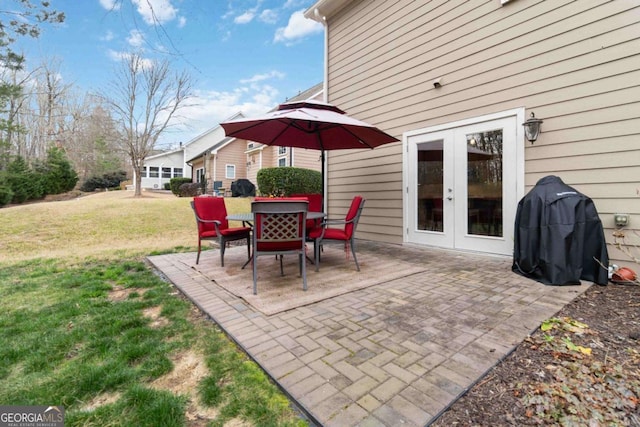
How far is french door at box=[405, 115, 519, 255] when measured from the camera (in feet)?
13.6

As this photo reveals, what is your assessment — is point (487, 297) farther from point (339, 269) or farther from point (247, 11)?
point (247, 11)

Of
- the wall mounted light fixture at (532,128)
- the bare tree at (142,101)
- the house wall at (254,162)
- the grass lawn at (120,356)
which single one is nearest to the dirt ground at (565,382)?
the grass lawn at (120,356)

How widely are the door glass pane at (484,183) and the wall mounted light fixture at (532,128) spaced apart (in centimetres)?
38

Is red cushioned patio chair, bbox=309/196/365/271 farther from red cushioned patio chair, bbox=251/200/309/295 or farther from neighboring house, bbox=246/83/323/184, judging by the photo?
neighboring house, bbox=246/83/323/184

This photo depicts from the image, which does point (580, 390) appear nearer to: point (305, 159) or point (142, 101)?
point (305, 159)

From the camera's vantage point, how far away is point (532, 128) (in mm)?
3783

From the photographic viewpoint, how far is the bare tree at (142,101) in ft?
48.9

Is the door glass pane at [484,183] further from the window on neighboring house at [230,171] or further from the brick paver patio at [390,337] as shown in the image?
the window on neighboring house at [230,171]

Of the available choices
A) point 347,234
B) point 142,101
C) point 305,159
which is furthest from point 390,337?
point 142,101

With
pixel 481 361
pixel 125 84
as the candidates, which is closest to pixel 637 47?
pixel 481 361

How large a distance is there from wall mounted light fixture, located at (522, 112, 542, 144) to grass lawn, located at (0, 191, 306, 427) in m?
4.27

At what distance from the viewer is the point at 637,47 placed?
3139 millimetres

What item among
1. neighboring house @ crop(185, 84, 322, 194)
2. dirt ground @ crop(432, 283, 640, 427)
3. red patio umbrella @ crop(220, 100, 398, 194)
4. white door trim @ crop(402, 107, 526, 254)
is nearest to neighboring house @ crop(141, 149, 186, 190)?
neighboring house @ crop(185, 84, 322, 194)

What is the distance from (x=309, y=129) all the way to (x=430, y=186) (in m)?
2.34
